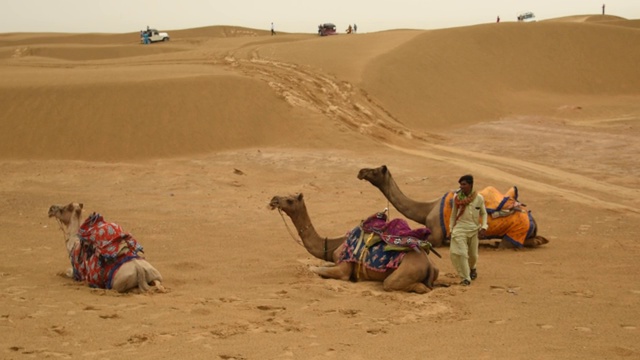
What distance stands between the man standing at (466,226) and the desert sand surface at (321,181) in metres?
0.29

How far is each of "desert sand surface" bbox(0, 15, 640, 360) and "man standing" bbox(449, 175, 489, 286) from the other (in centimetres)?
29

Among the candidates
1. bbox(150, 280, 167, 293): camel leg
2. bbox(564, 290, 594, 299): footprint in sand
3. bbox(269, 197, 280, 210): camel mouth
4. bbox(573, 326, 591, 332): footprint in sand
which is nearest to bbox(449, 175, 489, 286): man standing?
bbox(564, 290, 594, 299): footprint in sand

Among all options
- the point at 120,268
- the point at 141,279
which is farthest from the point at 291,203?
the point at 120,268

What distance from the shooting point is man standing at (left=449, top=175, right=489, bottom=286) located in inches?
424

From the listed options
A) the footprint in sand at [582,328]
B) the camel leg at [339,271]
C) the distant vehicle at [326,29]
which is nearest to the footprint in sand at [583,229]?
the camel leg at [339,271]

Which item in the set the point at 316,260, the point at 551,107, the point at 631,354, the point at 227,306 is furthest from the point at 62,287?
the point at 551,107

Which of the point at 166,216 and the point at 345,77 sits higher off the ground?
the point at 345,77

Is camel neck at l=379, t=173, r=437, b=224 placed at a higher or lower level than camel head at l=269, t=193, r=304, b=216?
lower

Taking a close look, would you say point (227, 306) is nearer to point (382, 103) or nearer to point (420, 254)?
point (420, 254)

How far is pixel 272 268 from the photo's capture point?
11.9 metres

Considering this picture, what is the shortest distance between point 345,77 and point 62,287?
2256cm

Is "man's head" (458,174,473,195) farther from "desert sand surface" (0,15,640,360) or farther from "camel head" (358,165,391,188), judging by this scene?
"camel head" (358,165,391,188)

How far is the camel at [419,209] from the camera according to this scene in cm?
1302

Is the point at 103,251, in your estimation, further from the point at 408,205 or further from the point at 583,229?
the point at 583,229
